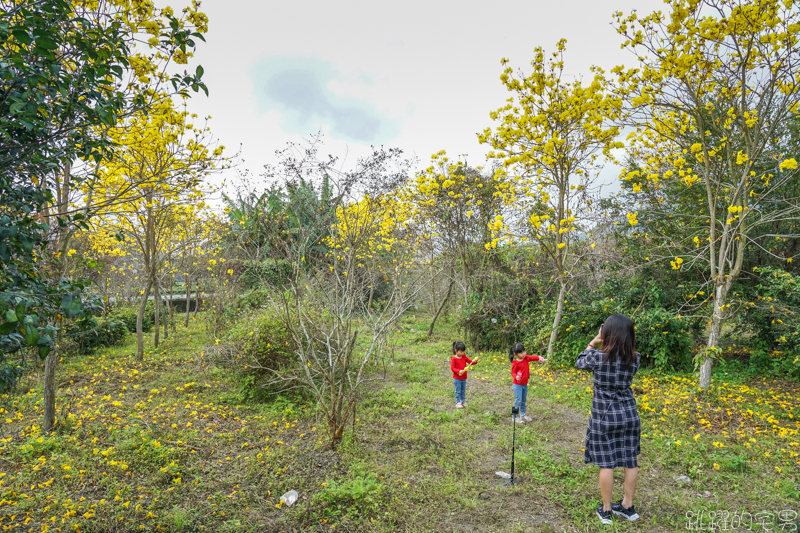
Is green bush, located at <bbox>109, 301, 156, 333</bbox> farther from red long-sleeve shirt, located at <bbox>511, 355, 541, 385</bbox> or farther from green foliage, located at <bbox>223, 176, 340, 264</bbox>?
red long-sleeve shirt, located at <bbox>511, 355, 541, 385</bbox>

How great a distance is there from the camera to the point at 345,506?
284 centimetres

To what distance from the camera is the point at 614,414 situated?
105 inches

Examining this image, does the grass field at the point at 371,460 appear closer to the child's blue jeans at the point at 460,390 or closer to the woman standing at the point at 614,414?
the child's blue jeans at the point at 460,390

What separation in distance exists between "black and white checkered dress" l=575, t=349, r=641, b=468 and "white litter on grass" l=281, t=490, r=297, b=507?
7.39ft

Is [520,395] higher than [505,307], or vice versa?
[505,307]

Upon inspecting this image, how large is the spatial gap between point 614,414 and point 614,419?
0.03 m

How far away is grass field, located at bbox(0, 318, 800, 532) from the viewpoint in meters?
2.72

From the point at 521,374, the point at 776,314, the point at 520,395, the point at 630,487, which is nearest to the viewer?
the point at 630,487

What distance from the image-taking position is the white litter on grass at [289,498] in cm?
290

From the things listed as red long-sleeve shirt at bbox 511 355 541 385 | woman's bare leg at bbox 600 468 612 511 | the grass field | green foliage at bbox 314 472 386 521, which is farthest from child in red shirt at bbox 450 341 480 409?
woman's bare leg at bbox 600 468 612 511

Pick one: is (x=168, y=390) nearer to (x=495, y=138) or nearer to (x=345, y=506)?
(x=345, y=506)

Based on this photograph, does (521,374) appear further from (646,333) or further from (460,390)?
(646,333)

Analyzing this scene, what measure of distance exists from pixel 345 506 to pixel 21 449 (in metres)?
3.14

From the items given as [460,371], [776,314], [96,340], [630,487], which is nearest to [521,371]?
[460,371]
